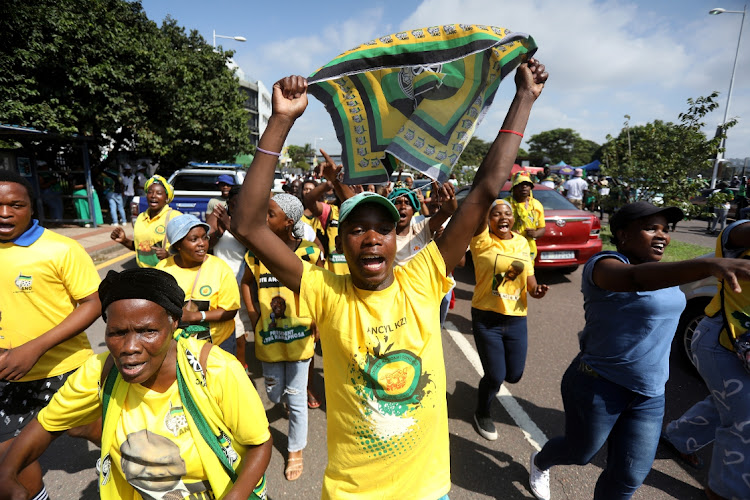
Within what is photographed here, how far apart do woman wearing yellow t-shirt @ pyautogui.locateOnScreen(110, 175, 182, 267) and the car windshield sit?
19.1 feet

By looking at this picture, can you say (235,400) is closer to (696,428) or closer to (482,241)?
(482,241)

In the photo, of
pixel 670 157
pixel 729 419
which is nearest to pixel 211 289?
pixel 729 419

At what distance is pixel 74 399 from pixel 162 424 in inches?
15.0

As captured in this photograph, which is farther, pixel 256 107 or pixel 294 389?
pixel 256 107

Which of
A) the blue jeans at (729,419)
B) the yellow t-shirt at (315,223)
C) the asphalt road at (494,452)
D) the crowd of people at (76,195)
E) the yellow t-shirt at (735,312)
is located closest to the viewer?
the blue jeans at (729,419)

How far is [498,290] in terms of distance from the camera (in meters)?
3.34

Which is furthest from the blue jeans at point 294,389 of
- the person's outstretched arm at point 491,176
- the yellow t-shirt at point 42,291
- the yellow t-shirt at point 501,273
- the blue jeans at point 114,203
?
the blue jeans at point 114,203

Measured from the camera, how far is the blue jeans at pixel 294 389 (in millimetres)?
3047

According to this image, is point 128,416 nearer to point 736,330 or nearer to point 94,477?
point 94,477

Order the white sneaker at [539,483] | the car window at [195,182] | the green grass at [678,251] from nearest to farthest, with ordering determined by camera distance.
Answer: the white sneaker at [539,483], the green grass at [678,251], the car window at [195,182]

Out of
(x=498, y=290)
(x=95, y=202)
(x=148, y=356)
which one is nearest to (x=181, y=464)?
(x=148, y=356)

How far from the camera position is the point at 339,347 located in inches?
65.9

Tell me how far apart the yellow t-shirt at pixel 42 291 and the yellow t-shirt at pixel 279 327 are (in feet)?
3.57

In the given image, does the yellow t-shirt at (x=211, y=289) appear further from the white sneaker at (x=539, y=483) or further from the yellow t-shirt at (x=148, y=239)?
the white sneaker at (x=539, y=483)
